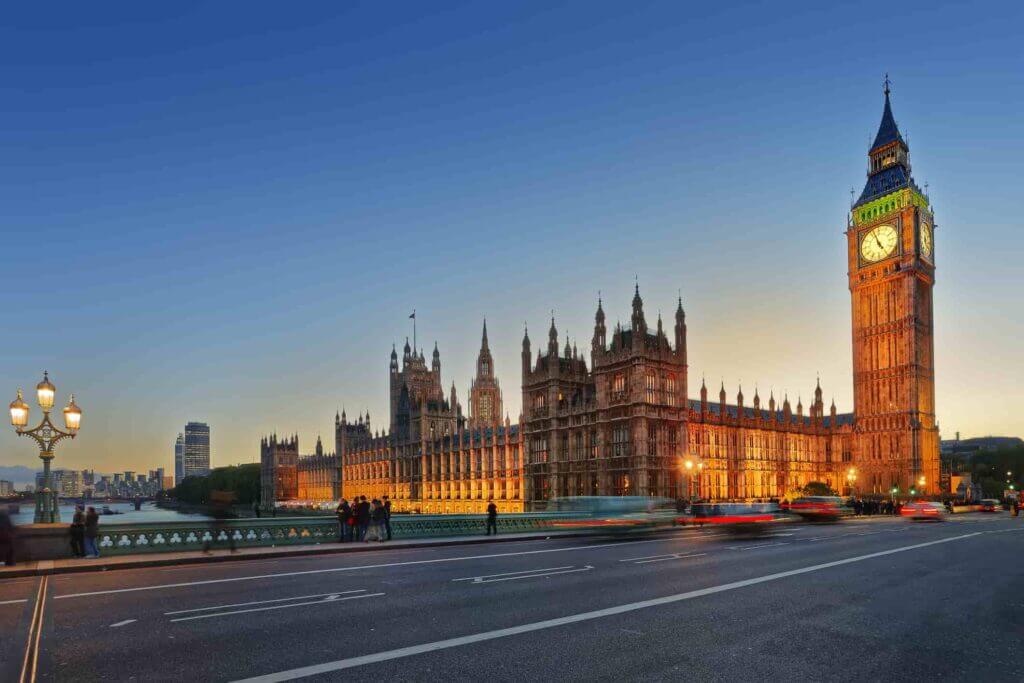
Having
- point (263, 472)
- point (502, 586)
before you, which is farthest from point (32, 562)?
point (263, 472)

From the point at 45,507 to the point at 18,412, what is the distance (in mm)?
3525

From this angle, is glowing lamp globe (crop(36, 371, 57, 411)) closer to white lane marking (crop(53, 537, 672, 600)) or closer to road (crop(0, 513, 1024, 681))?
road (crop(0, 513, 1024, 681))

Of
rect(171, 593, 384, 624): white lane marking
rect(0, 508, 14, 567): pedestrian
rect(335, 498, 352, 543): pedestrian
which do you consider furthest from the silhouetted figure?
rect(171, 593, 384, 624): white lane marking

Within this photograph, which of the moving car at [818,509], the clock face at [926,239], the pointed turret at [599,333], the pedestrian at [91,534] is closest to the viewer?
the pedestrian at [91,534]

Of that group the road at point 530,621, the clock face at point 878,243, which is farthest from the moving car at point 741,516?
the clock face at point 878,243

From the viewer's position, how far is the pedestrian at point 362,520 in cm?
2811

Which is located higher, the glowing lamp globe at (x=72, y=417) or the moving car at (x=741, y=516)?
the glowing lamp globe at (x=72, y=417)

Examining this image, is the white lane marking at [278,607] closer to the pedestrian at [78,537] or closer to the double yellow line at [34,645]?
the double yellow line at [34,645]

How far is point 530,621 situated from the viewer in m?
11.4

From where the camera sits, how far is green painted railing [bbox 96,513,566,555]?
894 inches

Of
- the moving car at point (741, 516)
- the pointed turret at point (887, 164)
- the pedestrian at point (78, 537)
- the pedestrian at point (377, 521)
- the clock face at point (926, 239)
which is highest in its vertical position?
the pointed turret at point (887, 164)

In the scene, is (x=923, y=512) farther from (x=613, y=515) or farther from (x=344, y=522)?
(x=344, y=522)

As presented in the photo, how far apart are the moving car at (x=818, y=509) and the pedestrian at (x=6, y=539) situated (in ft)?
149

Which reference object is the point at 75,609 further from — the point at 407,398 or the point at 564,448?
the point at 407,398
